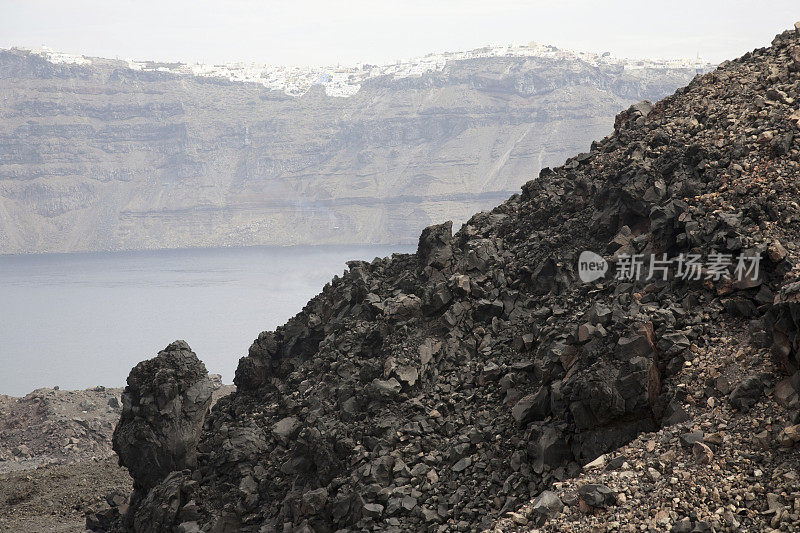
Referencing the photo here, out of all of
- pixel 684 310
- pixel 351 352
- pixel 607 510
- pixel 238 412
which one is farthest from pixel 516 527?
pixel 238 412

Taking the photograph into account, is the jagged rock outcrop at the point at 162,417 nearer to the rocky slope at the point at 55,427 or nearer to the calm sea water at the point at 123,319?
the rocky slope at the point at 55,427

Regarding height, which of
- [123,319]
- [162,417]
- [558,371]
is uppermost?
[558,371]

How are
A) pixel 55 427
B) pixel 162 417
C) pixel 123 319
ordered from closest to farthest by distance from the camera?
pixel 162 417 < pixel 55 427 < pixel 123 319

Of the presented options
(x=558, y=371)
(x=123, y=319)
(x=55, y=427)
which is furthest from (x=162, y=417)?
(x=123, y=319)

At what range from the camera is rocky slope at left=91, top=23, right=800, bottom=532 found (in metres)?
15.2

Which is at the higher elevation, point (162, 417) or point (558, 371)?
point (558, 371)

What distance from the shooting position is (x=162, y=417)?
25.7m

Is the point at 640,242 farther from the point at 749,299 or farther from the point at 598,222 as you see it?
the point at 749,299

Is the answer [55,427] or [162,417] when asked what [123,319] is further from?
[162,417]

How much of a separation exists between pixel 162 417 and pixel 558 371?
14.3m

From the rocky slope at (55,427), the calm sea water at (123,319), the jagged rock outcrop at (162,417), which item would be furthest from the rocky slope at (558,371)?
the calm sea water at (123,319)

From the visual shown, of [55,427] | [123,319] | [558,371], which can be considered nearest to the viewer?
[558,371]

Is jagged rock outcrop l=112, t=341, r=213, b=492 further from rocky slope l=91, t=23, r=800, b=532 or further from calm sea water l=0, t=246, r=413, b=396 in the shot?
calm sea water l=0, t=246, r=413, b=396

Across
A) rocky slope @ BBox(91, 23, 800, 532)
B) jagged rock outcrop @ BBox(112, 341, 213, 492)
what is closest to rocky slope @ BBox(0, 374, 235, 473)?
jagged rock outcrop @ BBox(112, 341, 213, 492)
